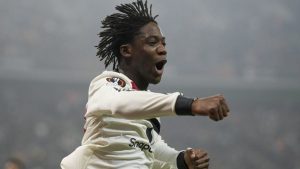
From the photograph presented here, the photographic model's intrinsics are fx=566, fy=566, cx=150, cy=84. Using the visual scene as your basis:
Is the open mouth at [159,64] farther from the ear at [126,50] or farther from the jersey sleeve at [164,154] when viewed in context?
the jersey sleeve at [164,154]

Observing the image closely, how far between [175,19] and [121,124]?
33.0 ft

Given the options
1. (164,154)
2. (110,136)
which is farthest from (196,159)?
(110,136)

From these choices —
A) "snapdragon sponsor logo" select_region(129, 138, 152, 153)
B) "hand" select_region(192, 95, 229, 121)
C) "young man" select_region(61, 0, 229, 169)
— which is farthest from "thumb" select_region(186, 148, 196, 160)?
"hand" select_region(192, 95, 229, 121)

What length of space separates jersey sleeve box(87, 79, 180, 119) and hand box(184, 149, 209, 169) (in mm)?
500

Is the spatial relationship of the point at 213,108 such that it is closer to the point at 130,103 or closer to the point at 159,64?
the point at 130,103

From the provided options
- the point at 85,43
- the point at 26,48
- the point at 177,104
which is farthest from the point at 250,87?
the point at 177,104

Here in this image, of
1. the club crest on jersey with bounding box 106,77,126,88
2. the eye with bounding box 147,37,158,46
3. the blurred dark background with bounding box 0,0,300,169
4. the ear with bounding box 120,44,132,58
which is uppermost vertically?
the eye with bounding box 147,37,158,46

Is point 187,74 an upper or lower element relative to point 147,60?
lower

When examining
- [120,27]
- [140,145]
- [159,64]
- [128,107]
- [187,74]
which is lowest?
[187,74]

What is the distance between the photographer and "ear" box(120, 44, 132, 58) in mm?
2533

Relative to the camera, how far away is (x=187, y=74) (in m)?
11.3

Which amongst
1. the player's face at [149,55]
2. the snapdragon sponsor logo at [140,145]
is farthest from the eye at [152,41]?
the snapdragon sponsor logo at [140,145]

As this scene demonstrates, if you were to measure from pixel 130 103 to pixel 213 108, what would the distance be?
0.35 metres

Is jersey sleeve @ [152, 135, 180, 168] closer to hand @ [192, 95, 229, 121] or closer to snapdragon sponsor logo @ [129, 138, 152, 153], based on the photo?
snapdragon sponsor logo @ [129, 138, 152, 153]
